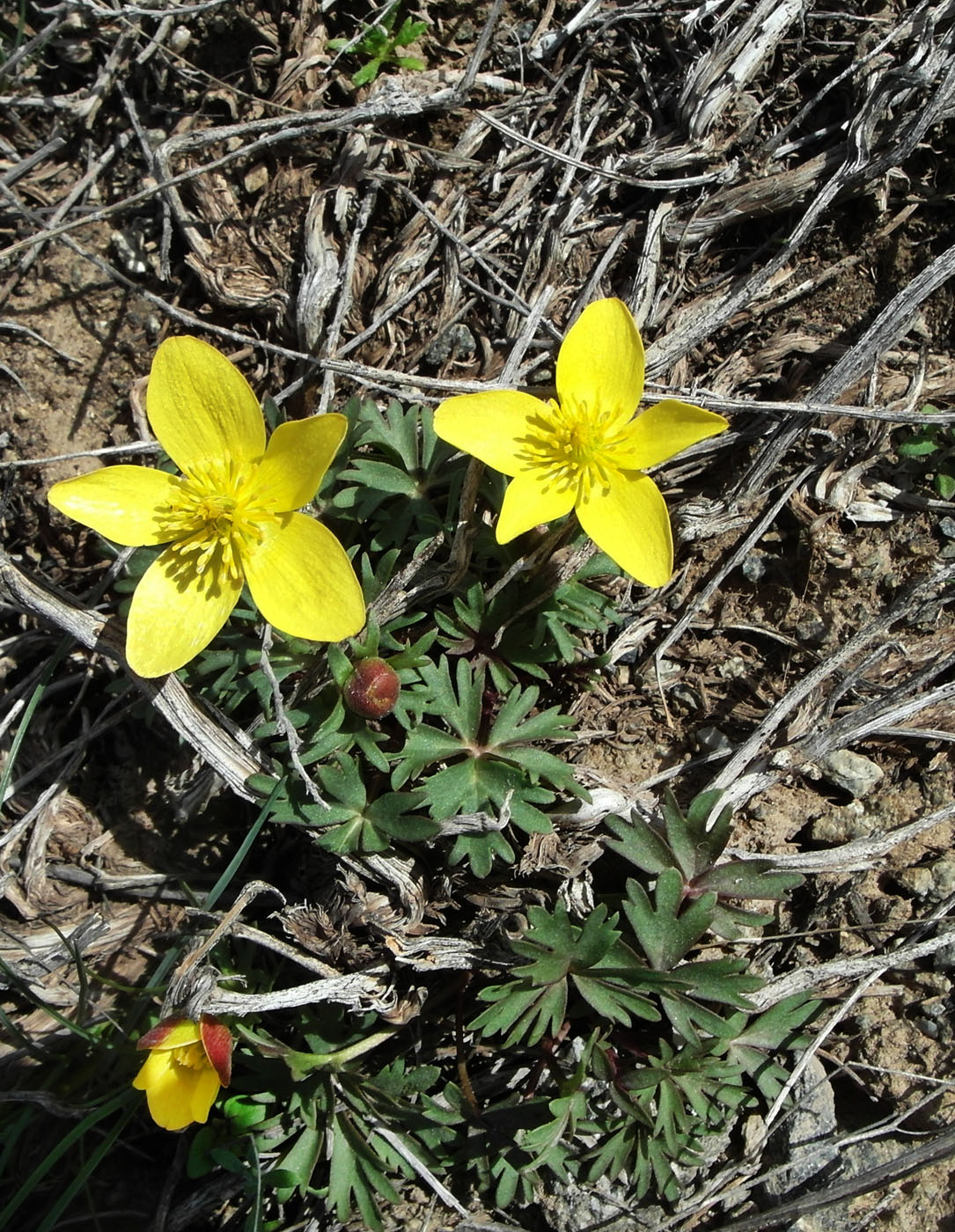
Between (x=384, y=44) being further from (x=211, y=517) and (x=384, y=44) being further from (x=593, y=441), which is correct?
(x=211, y=517)

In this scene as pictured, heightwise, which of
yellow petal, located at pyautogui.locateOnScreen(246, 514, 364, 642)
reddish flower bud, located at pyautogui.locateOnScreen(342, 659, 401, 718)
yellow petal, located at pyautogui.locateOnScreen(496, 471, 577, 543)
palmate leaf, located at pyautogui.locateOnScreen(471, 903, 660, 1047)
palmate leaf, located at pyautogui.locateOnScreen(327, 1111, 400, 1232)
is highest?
yellow petal, located at pyautogui.locateOnScreen(496, 471, 577, 543)

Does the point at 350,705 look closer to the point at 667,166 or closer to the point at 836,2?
the point at 667,166

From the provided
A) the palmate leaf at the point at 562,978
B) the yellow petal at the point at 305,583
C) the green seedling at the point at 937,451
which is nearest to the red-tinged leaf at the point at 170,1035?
the palmate leaf at the point at 562,978

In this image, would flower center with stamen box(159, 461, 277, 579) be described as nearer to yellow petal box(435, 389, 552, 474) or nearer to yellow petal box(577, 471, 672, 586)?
yellow petal box(435, 389, 552, 474)

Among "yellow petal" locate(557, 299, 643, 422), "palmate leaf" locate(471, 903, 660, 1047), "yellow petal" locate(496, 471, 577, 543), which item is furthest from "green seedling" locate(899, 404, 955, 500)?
"palmate leaf" locate(471, 903, 660, 1047)

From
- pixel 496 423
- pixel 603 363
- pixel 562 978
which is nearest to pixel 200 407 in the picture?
pixel 496 423

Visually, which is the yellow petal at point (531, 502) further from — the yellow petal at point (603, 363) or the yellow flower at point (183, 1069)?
the yellow flower at point (183, 1069)
